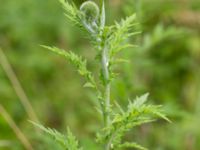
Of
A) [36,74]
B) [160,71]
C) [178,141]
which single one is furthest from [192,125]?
[36,74]

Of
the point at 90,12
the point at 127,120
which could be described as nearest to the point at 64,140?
the point at 127,120

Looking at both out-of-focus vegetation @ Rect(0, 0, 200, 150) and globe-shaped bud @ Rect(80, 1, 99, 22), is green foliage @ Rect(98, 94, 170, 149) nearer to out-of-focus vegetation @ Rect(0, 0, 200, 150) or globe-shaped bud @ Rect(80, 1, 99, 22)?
globe-shaped bud @ Rect(80, 1, 99, 22)

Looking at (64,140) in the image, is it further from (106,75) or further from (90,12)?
(90,12)

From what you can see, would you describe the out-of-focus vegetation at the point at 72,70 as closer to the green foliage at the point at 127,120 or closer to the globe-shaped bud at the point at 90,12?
the green foliage at the point at 127,120

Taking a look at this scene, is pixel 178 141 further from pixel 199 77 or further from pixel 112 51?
pixel 112 51

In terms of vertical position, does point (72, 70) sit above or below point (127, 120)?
above

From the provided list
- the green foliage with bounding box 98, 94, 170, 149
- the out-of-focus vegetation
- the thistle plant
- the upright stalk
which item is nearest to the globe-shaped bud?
the thistle plant

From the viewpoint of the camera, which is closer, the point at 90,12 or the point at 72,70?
the point at 90,12

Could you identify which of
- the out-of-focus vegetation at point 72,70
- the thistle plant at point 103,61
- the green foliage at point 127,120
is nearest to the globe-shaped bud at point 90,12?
the thistle plant at point 103,61

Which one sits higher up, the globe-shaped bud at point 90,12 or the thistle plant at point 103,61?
the globe-shaped bud at point 90,12
